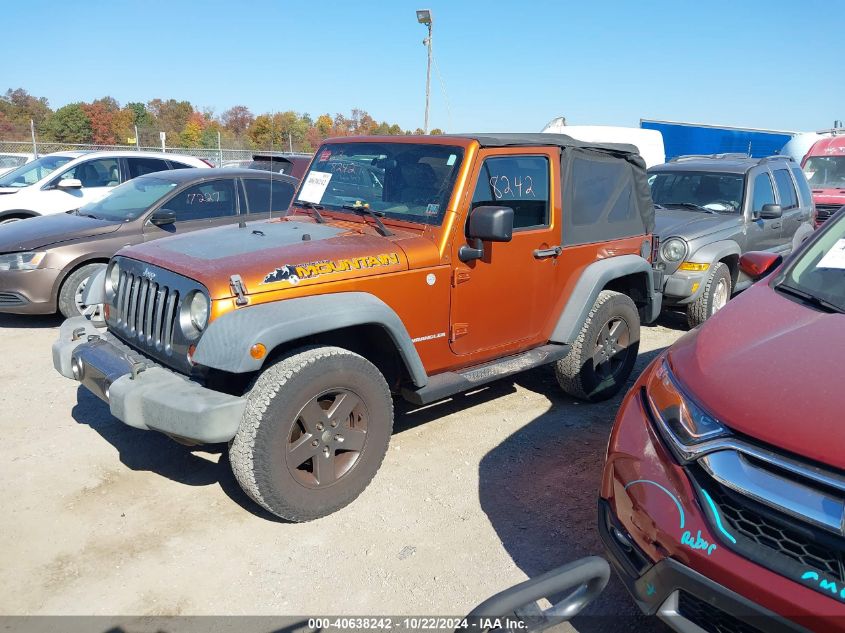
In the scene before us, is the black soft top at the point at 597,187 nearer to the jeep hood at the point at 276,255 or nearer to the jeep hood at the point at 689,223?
the jeep hood at the point at 276,255

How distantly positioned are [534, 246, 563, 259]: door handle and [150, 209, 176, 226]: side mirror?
13.1ft

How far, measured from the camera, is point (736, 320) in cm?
277

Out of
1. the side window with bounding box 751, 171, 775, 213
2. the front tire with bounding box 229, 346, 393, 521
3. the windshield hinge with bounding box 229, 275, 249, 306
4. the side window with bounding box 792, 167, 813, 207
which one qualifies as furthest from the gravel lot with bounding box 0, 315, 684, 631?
the side window with bounding box 792, 167, 813, 207

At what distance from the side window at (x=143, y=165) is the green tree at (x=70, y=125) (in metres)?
31.8

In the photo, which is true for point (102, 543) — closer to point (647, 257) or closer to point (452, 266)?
point (452, 266)

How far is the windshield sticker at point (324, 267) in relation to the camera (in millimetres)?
3219

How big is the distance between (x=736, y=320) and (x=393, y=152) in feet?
7.86

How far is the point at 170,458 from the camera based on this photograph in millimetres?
4023

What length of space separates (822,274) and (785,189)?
6.22 meters

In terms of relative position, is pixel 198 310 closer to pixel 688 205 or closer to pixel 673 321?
pixel 673 321

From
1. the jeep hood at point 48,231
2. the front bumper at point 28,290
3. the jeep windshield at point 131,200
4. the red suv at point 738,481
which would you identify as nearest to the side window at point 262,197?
the jeep windshield at point 131,200

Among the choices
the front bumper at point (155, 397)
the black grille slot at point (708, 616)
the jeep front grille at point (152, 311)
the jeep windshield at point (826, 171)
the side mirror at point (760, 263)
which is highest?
the jeep windshield at point (826, 171)

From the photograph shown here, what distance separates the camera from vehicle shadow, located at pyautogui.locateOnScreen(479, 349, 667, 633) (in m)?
2.81

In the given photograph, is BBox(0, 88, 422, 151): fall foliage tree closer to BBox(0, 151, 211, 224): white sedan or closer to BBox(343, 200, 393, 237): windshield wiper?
BBox(0, 151, 211, 224): white sedan
